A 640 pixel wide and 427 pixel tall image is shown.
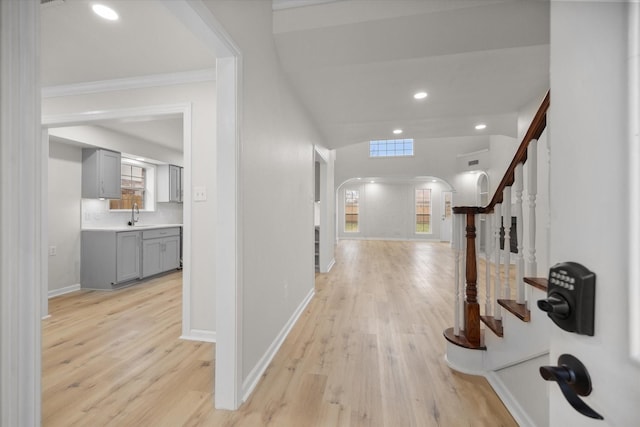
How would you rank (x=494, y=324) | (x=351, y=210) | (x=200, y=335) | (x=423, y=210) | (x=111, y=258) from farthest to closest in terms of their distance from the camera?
1. (x=351, y=210)
2. (x=423, y=210)
3. (x=111, y=258)
4. (x=200, y=335)
5. (x=494, y=324)

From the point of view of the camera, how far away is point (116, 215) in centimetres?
479

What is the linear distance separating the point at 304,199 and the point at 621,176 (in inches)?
120

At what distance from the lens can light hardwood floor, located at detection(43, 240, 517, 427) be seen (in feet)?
5.15

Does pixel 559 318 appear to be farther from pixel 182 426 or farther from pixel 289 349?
pixel 289 349

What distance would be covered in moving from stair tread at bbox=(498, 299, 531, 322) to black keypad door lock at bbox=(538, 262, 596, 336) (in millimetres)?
1128

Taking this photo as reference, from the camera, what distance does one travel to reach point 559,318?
1.72 ft

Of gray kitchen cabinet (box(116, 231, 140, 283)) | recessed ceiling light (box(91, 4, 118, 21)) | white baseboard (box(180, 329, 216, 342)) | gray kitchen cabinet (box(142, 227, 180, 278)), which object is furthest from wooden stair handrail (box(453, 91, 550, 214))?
gray kitchen cabinet (box(142, 227, 180, 278))

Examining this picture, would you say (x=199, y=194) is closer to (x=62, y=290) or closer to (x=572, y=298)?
(x=572, y=298)

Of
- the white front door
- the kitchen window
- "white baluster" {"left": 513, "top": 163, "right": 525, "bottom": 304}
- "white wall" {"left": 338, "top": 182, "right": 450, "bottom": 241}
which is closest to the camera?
"white baluster" {"left": 513, "top": 163, "right": 525, "bottom": 304}

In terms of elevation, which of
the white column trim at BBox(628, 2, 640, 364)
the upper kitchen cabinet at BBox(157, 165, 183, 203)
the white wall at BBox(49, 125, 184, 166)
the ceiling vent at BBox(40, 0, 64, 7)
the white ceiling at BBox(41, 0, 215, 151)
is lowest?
the white column trim at BBox(628, 2, 640, 364)

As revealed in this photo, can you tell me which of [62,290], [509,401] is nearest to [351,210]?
[62,290]

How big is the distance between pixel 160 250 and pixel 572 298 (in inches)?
209

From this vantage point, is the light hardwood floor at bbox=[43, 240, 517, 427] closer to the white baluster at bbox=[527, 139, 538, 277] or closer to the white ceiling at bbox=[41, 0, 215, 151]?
the white baluster at bbox=[527, 139, 538, 277]

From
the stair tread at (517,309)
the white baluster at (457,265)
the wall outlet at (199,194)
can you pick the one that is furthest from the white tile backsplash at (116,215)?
the stair tread at (517,309)
